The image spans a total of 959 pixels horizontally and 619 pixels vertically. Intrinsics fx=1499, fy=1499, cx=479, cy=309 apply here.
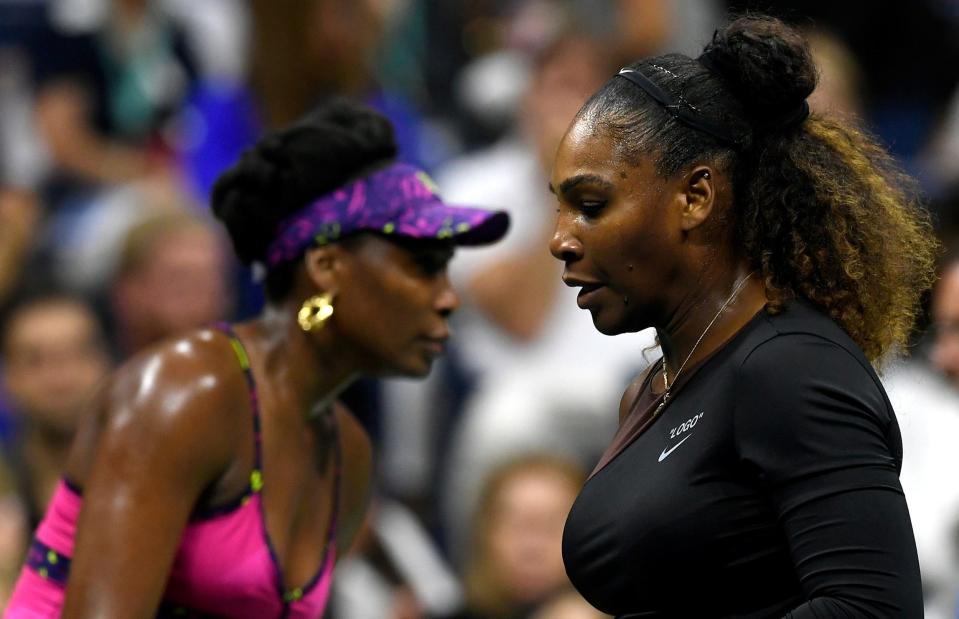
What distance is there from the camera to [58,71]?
6.33 meters

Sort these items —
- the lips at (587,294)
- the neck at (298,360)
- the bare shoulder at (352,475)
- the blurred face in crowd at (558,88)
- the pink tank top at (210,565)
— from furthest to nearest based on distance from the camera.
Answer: the blurred face in crowd at (558,88), the bare shoulder at (352,475), the neck at (298,360), the pink tank top at (210,565), the lips at (587,294)

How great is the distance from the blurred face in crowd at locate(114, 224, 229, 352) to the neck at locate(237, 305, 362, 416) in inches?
66.7

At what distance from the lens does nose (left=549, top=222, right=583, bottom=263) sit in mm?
2127

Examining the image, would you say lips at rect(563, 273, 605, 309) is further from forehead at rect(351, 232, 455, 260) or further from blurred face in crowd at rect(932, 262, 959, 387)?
blurred face in crowd at rect(932, 262, 959, 387)

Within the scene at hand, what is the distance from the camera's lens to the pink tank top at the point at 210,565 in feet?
9.12

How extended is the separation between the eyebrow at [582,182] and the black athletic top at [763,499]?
0.28 m

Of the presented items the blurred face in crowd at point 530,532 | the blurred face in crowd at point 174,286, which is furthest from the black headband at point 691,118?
the blurred face in crowd at point 174,286

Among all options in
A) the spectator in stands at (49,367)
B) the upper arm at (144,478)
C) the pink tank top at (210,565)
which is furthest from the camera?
the spectator in stands at (49,367)

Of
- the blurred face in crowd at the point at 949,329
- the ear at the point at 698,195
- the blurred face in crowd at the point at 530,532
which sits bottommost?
the blurred face in crowd at the point at 530,532

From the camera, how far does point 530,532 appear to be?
4.30 meters

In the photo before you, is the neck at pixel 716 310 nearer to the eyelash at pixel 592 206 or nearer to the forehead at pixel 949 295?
the eyelash at pixel 592 206

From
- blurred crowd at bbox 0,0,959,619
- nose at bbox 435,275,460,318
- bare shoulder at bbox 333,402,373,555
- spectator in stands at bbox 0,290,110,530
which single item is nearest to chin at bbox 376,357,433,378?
nose at bbox 435,275,460,318

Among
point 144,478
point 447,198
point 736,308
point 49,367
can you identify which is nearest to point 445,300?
point 144,478

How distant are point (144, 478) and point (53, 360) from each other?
7.45 ft
